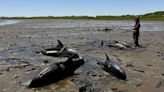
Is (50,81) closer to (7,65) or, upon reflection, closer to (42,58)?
(7,65)

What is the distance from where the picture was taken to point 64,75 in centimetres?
1401

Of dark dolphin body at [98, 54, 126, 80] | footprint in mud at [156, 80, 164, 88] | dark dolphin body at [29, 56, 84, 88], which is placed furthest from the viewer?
dark dolphin body at [98, 54, 126, 80]

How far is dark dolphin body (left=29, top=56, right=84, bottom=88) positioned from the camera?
1237cm

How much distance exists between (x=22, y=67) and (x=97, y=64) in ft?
13.4

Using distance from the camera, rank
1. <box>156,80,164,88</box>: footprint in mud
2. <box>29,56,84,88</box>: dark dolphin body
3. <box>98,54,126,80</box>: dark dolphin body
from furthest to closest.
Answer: <box>98,54,126,80</box>: dark dolphin body, <box>156,80,164,88</box>: footprint in mud, <box>29,56,84,88</box>: dark dolphin body

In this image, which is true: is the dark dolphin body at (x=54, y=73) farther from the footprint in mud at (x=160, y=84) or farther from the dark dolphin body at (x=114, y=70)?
the footprint in mud at (x=160, y=84)

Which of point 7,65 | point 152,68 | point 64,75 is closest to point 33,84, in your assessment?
point 64,75

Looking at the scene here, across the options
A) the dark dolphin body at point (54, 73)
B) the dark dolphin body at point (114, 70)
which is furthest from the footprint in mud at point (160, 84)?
the dark dolphin body at point (54, 73)

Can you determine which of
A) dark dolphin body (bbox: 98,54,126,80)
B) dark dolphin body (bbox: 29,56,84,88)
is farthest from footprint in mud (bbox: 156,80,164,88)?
dark dolphin body (bbox: 29,56,84,88)

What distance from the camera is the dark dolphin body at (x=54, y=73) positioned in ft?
40.6

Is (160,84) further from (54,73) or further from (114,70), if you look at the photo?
(54,73)

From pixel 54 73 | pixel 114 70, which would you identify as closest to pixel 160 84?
pixel 114 70

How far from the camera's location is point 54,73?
520 inches

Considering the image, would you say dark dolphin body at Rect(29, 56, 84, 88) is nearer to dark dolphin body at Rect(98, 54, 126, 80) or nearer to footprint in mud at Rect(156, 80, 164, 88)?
dark dolphin body at Rect(98, 54, 126, 80)
